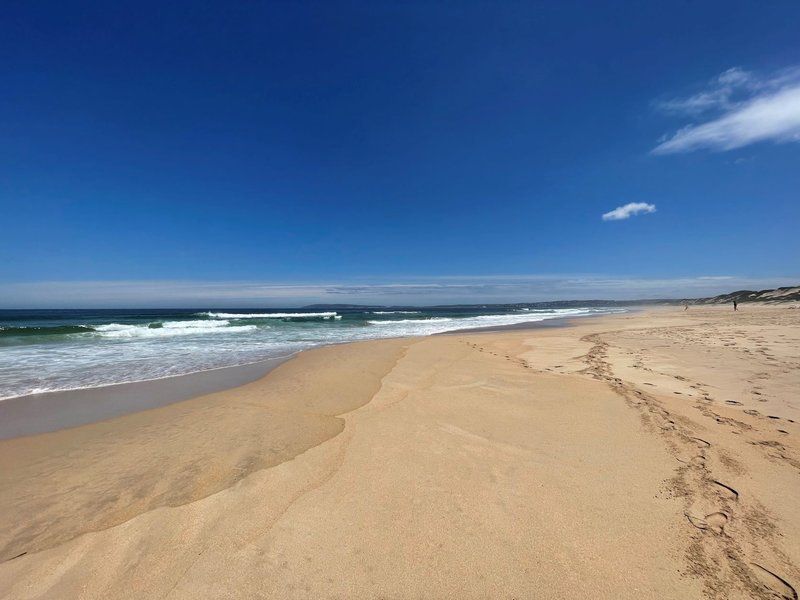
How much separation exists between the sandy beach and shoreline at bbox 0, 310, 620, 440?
26.0 inches

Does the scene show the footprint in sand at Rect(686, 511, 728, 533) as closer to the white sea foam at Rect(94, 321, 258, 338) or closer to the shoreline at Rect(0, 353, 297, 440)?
the shoreline at Rect(0, 353, 297, 440)

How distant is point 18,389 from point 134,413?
4.20 metres

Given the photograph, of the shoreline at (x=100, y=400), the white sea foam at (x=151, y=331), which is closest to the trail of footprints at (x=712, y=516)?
the shoreline at (x=100, y=400)

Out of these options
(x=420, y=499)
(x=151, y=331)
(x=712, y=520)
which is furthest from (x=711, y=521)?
(x=151, y=331)

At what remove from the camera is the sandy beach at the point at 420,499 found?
2.24m

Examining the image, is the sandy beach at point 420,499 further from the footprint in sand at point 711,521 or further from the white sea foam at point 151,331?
the white sea foam at point 151,331

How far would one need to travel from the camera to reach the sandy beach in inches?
88.0

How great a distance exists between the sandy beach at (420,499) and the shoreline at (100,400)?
66cm

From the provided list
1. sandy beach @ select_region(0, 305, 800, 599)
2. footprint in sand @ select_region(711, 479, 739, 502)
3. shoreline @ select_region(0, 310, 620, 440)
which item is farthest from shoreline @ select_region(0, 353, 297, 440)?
footprint in sand @ select_region(711, 479, 739, 502)

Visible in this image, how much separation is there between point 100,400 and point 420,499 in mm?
7268

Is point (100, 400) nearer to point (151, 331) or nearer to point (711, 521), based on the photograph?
point (711, 521)

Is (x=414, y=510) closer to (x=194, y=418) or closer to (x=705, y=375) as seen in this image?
(x=194, y=418)

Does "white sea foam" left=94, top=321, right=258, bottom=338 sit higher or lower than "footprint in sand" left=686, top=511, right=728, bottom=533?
higher

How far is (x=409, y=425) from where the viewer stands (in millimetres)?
4910
